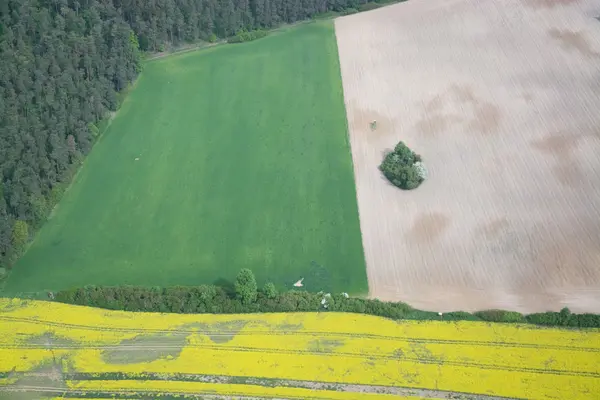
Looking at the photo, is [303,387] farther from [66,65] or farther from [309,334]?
[66,65]

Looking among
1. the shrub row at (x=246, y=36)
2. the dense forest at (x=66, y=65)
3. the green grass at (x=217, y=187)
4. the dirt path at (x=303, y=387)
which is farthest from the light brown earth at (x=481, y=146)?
the dense forest at (x=66, y=65)

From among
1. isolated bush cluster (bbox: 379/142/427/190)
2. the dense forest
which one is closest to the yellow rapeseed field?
the dense forest

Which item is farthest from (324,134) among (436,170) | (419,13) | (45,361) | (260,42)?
(45,361)

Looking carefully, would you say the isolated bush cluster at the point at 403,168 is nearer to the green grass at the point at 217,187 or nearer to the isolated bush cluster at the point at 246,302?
the green grass at the point at 217,187

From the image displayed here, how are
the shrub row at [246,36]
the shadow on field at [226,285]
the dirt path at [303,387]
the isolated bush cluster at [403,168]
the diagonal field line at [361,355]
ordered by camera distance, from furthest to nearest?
the shrub row at [246,36], the isolated bush cluster at [403,168], the shadow on field at [226,285], the diagonal field line at [361,355], the dirt path at [303,387]

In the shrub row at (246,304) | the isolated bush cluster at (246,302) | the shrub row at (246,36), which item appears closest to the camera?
the shrub row at (246,304)

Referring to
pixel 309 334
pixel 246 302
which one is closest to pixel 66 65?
pixel 246 302
